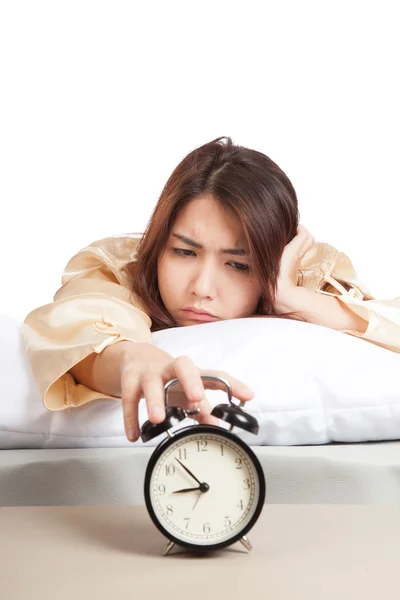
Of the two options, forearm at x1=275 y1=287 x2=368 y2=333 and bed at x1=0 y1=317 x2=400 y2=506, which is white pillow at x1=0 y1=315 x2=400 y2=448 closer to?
bed at x1=0 y1=317 x2=400 y2=506

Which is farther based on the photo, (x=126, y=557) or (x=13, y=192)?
(x=13, y=192)

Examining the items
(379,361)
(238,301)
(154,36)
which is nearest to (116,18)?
(154,36)

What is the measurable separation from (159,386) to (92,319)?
1.96ft

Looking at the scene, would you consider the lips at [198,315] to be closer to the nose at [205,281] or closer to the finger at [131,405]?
the nose at [205,281]

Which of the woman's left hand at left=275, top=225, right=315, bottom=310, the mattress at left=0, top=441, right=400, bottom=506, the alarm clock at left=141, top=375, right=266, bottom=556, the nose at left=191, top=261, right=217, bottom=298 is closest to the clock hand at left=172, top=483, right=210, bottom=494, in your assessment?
the alarm clock at left=141, top=375, right=266, bottom=556

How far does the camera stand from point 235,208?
7.43ft

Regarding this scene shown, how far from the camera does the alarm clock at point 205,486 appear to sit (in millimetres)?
1235

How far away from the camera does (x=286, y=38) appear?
3.85m

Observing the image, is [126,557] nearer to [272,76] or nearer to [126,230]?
[126,230]

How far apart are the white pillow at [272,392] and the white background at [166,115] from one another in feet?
6.06

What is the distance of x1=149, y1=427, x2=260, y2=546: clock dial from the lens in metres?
1.24

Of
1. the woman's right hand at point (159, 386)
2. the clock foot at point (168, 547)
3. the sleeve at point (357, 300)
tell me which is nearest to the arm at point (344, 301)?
the sleeve at point (357, 300)

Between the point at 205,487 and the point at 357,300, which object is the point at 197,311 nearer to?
the point at 357,300

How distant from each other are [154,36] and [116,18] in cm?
17
